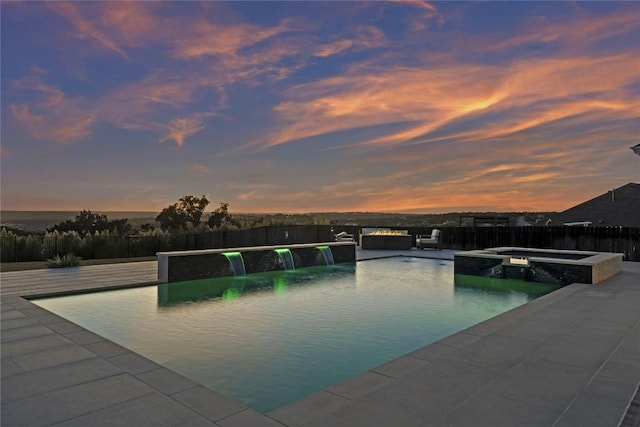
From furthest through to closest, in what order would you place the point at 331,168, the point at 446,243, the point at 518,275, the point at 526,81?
1. the point at 331,168
2. the point at 446,243
3. the point at 526,81
4. the point at 518,275

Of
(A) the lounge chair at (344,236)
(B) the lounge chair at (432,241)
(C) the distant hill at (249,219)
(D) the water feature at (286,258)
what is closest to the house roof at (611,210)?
(C) the distant hill at (249,219)

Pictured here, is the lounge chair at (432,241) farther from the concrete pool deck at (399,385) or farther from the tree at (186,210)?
the tree at (186,210)

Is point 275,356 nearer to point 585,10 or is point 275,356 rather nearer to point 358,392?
point 358,392

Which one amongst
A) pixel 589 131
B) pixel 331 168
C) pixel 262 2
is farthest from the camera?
pixel 331 168

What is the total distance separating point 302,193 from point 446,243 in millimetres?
9813

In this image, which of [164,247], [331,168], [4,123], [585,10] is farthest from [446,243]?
[4,123]

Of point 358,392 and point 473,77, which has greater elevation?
point 473,77

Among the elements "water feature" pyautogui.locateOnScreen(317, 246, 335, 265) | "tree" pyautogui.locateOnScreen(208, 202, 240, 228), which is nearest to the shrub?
"water feature" pyautogui.locateOnScreen(317, 246, 335, 265)

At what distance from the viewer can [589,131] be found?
15.8 m

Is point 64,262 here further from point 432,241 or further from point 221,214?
point 221,214

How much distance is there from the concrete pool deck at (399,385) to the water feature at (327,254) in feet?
26.9

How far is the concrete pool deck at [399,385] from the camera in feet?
8.91

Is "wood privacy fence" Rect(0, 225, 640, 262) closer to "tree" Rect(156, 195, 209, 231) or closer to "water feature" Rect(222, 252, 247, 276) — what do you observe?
"water feature" Rect(222, 252, 247, 276)

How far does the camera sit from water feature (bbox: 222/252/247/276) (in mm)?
10750
